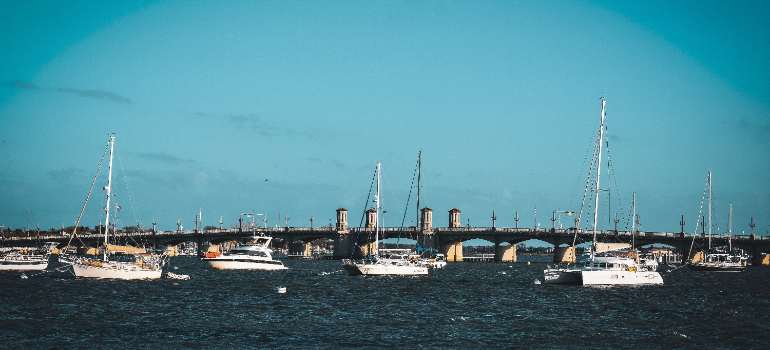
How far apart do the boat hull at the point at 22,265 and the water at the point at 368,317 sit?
2367 cm

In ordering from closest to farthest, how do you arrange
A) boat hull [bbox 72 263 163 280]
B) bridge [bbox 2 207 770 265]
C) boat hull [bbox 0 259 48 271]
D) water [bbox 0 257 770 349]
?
water [bbox 0 257 770 349] < boat hull [bbox 72 263 163 280] < boat hull [bbox 0 259 48 271] < bridge [bbox 2 207 770 265]

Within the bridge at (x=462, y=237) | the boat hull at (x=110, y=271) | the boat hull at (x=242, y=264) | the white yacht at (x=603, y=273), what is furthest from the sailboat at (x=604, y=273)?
the bridge at (x=462, y=237)

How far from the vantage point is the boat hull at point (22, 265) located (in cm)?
8606

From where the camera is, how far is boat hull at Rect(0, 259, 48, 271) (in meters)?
86.1

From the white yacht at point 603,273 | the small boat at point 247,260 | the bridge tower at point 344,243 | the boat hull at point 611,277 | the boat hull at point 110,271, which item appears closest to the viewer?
the boat hull at point 611,277

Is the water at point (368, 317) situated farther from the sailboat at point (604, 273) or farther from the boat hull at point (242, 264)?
the boat hull at point (242, 264)

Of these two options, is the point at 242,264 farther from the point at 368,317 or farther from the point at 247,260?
the point at 368,317

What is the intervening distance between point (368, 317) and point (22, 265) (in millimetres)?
60934

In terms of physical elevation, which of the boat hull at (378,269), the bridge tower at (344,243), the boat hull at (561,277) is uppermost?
the boat hull at (561,277)

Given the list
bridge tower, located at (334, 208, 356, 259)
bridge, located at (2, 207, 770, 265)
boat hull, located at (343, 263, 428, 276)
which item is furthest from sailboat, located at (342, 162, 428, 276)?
bridge tower, located at (334, 208, 356, 259)

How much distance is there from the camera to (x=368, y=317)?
41.5m

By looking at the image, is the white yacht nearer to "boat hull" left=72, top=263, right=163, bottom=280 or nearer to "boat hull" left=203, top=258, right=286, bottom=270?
"boat hull" left=72, top=263, right=163, bottom=280

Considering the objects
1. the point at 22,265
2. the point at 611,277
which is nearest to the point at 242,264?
the point at 22,265

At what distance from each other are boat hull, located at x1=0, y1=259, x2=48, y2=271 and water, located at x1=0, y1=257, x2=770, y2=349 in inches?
932
